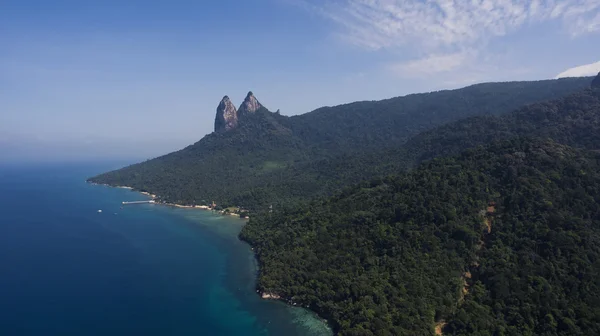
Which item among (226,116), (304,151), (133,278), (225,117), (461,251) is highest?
(226,116)

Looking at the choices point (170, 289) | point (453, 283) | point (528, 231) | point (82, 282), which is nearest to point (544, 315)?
point (453, 283)

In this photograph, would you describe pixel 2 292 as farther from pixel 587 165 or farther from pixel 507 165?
pixel 587 165

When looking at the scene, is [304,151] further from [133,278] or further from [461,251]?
[461,251]

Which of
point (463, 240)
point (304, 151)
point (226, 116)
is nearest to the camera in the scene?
point (463, 240)

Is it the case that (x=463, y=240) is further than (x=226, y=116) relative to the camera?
No

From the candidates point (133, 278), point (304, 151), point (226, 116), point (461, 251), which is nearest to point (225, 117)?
point (226, 116)

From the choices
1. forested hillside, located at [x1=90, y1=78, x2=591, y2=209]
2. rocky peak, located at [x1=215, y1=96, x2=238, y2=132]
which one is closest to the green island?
forested hillside, located at [x1=90, y1=78, x2=591, y2=209]
